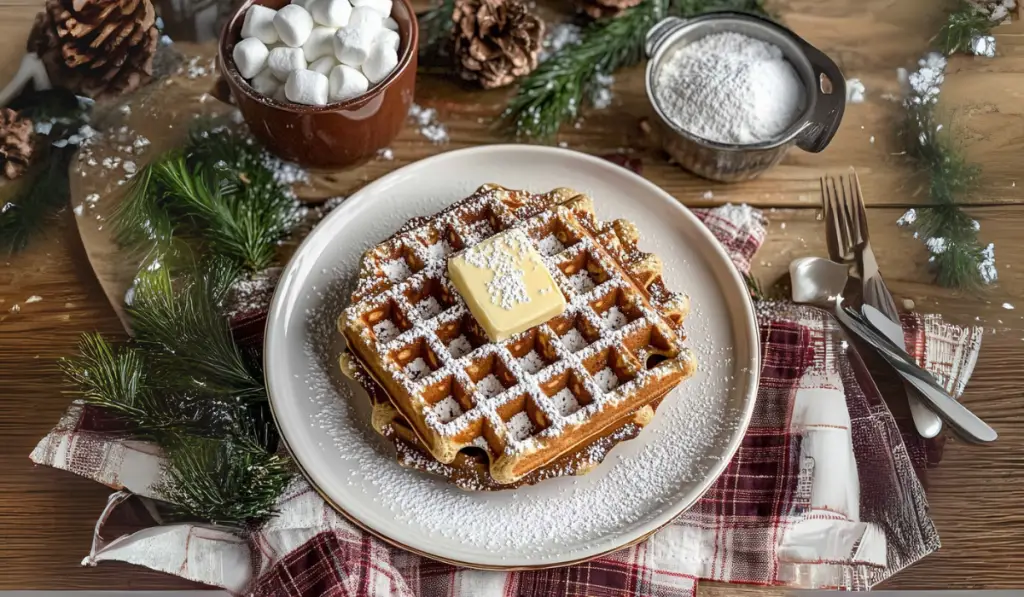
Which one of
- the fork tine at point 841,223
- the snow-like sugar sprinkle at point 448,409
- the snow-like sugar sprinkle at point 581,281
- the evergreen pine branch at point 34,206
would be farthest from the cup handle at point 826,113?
the evergreen pine branch at point 34,206

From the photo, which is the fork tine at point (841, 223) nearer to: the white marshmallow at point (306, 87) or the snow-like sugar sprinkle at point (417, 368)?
the snow-like sugar sprinkle at point (417, 368)

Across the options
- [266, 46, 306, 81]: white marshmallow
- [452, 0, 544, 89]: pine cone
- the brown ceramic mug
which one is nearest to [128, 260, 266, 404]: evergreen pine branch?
the brown ceramic mug

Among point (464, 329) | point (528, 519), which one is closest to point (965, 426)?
point (528, 519)

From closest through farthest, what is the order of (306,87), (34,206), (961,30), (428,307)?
(428,307) < (306,87) < (34,206) < (961,30)

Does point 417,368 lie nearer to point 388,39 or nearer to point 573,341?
point 573,341

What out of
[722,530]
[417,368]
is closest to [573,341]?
[417,368]
